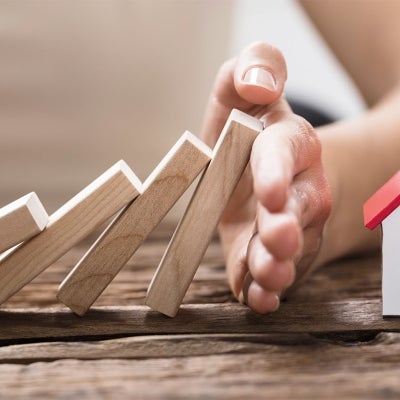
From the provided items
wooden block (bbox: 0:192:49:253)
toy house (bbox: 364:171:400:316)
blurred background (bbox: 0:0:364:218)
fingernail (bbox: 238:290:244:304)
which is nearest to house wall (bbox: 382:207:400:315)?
toy house (bbox: 364:171:400:316)

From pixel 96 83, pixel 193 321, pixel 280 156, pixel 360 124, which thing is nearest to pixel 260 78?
pixel 280 156

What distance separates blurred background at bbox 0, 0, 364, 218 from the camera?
1.23 meters

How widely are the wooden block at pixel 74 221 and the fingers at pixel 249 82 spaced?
157 mm

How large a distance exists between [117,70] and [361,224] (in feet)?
1.99

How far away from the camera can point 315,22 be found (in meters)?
1.23

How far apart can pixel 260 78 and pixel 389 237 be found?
0.20 meters

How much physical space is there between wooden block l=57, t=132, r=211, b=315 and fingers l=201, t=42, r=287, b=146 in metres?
0.10

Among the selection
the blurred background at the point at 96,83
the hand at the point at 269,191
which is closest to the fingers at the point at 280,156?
the hand at the point at 269,191

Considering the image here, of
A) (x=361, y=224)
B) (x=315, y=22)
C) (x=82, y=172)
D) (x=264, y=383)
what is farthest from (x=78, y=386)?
(x=315, y=22)

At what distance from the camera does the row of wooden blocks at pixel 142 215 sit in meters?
0.59

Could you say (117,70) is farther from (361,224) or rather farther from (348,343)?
(348,343)

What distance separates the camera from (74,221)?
0.59 meters

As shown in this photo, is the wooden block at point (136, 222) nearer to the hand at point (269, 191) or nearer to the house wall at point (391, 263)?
the hand at point (269, 191)

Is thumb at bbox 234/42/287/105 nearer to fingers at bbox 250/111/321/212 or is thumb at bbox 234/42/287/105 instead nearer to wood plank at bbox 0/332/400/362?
fingers at bbox 250/111/321/212
